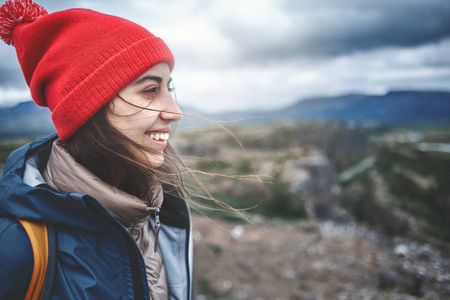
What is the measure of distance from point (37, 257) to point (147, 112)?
2.67ft

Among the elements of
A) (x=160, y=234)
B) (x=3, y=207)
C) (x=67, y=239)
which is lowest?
(x=160, y=234)

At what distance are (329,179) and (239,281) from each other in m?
14.9

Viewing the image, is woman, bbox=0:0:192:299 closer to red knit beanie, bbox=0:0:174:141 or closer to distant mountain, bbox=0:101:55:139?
red knit beanie, bbox=0:0:174:141

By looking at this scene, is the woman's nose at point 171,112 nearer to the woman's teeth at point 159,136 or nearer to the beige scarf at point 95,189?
the woman's teeth at point 159,136

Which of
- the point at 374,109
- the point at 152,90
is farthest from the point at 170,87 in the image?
the point at 374,109

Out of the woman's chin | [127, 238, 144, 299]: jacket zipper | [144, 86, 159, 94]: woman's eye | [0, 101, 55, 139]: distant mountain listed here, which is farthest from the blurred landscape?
[127, 238, 144, 299]: jacket zipper

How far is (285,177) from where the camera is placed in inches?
589

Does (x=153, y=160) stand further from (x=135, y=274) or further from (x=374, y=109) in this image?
(x=374, y=109)

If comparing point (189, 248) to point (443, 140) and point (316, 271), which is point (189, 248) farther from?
point (443, 140)

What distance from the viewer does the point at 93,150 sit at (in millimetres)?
1281

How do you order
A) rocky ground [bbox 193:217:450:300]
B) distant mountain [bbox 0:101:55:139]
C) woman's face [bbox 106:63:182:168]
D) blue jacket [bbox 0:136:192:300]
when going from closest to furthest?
1. blue jacket [bbox 0:136:192:300]
2. woman's face [bbox 106:63:182:168]
3. distant mountain [bbox 0:101:55:139]
4. rocky ground [bbox 193:217:450:300]

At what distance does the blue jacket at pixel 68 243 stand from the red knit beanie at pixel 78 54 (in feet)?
1.25

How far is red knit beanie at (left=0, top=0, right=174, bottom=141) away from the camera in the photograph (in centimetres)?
127

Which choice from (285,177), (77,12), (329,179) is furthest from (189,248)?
(329,179)
